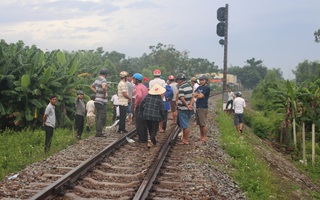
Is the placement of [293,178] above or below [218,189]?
below

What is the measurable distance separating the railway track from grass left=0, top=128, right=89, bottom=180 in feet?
1.43

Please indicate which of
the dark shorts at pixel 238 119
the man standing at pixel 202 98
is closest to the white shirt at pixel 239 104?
the dark shorts at pixel 238 119

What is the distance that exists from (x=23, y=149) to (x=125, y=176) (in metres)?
4.34

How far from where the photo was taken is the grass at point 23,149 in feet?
27.2

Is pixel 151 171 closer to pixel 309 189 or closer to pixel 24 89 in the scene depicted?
pixel 309 189

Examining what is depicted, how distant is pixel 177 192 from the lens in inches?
251

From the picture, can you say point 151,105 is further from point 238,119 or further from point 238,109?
point 238,119

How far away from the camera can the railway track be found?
6.11m

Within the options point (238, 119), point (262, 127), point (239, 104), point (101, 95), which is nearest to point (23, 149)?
point (101, 95)

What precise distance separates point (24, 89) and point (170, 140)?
6.22 metres

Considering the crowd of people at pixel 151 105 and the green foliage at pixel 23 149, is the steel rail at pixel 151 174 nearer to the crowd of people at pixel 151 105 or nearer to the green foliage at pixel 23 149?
the crowd of people at pixel 151 105

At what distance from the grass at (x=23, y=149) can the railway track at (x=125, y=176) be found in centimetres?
44

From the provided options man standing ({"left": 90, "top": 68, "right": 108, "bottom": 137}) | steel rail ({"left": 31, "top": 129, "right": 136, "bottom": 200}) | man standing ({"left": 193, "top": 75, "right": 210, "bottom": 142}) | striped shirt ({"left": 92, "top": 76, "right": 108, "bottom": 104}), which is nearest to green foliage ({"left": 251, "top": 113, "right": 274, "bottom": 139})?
man standing ({"left": 193, "top": 75, "right": 210, "bottom": 142})

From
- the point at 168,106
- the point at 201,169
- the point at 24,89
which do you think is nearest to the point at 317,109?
the point at 168,106
